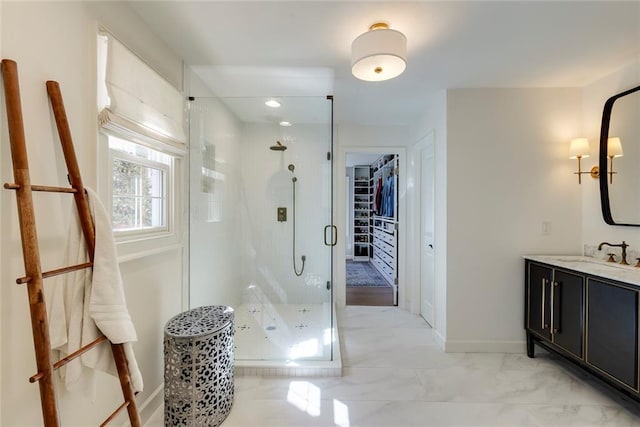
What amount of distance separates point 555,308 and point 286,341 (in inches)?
Result: 86.8

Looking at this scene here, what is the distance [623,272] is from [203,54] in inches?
127

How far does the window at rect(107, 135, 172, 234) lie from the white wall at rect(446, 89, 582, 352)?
2.36m

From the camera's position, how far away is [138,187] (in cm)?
171

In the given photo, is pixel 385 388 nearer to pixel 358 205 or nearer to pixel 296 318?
pixel 296 318

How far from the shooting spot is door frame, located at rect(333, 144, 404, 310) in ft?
11.5

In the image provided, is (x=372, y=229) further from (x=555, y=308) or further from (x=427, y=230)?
(x=555, y=308)

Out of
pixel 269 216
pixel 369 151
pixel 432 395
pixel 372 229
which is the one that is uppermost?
pixel 369 151

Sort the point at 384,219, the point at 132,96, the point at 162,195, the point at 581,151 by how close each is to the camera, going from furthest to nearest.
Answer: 1. the point at 384,219
2. the point at 581,151
3. the point at 162,195
4. the point at 132,96

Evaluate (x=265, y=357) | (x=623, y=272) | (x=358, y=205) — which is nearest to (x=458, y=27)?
(x=623, y=272)

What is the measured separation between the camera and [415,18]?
5.22 feet

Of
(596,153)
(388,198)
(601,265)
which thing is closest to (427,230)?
(601,265)

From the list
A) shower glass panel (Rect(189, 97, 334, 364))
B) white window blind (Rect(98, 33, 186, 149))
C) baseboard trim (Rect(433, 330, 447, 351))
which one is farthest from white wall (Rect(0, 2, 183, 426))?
baseboard trim (Rect(433, 330, 447, 351))

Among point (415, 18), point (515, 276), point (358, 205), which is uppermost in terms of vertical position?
point (415, 18)

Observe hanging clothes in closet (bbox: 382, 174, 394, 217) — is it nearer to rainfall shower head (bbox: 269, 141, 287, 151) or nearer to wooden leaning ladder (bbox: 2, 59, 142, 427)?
rainfall shower head (bbox: 269, 141, 287, 151)
